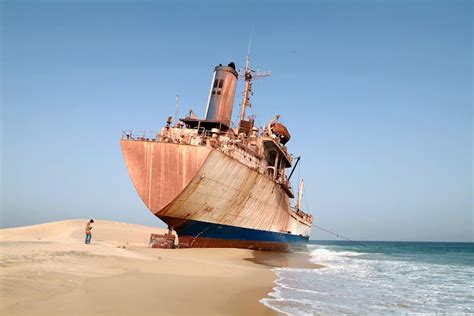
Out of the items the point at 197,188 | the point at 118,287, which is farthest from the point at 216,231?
the point at 118,287

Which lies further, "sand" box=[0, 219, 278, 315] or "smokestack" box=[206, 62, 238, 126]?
"smokestack" box=[206, 62, 238, 126]

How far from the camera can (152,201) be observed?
57.6 ft

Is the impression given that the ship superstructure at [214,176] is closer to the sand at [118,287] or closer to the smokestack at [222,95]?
the smokestack at [222,95]

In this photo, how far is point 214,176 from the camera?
1791 centimetres

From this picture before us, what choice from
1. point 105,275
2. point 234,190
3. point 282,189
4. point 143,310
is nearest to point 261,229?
point 282,189

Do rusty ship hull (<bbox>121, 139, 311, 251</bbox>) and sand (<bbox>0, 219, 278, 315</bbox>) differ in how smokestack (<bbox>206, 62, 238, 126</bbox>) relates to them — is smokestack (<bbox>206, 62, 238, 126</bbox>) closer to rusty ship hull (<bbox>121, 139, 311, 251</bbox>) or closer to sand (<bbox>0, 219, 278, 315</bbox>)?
rusty ship hull (<bbox>121, 139, 311, 251</bbox>)

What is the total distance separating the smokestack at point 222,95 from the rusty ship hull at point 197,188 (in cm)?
363

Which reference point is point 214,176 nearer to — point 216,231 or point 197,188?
point 197,188

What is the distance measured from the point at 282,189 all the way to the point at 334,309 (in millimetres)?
21894

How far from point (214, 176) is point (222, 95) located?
309 inches

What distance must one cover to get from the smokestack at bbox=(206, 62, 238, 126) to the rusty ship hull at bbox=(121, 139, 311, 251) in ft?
11.9

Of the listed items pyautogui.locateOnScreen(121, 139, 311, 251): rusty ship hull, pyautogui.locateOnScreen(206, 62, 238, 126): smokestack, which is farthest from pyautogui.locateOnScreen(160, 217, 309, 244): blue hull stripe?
pyautogui.locateOnScreen(206, 62, 238, 126): smokestack

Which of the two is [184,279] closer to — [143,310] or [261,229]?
[143,310]

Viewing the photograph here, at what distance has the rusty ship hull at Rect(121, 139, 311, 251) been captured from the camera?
55.8 feet
